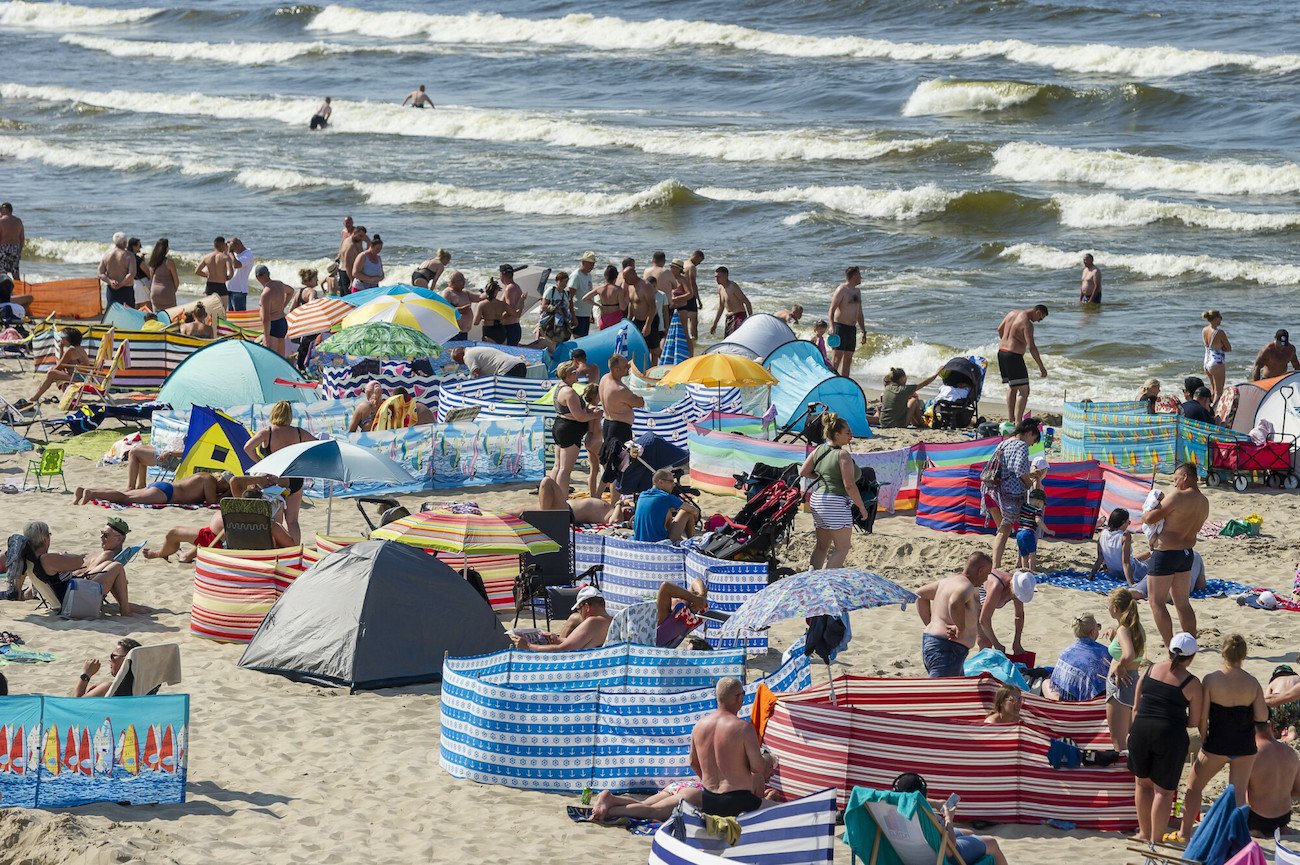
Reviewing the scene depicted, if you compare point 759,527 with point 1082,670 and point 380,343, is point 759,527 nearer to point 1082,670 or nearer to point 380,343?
point 1082,670

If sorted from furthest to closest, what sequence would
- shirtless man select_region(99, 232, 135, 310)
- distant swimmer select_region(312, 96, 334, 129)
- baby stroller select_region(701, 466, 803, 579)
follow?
distant swimmer select_region(312, 96, 334, 129) → shirtless man select_region(99, 232, 135, 310) → baby stroller select_region(701, 466, 803, 579)

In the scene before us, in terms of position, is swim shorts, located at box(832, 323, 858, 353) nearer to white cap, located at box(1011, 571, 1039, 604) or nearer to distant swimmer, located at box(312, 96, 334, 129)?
white cap, located at box(1011, 571, 1039, 604)

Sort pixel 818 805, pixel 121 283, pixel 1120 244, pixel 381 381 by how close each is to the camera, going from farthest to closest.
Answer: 1. pixel 1120 244
2. pixel 121 283
3. pixel 381 381
4. pixel 818 805

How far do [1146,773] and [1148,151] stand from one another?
1054 inches

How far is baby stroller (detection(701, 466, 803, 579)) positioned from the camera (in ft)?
36.6

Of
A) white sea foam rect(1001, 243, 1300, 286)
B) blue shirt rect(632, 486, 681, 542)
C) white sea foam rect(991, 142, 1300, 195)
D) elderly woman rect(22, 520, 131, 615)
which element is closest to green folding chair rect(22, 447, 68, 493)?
elderly woman rect(22, 520, 131, 615)

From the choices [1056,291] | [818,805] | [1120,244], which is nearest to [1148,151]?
[1120,244]

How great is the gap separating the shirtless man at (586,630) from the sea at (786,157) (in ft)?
33.8

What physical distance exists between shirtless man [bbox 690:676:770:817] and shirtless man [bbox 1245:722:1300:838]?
2279 millimetres

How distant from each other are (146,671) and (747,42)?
4257 centimetres

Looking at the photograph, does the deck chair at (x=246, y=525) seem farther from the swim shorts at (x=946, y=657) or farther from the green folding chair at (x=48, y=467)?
the swim shorts at (x=946, y=657)

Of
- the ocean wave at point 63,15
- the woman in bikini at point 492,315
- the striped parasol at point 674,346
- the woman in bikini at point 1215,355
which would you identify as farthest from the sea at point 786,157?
the ocean wave at point 63,15

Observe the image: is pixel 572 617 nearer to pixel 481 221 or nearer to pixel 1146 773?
pixel 1146 773

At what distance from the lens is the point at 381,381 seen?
48.3 feet
